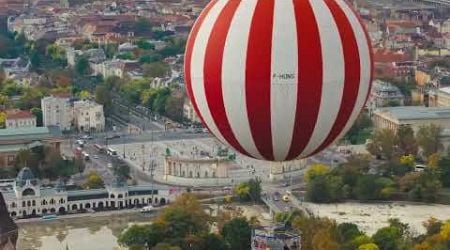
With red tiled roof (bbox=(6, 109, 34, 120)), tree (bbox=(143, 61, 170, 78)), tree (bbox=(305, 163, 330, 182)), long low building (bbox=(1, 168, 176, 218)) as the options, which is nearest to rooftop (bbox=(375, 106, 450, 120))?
tree (bbox=(305, 163, 330, 182))

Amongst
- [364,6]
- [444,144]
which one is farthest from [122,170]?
[364,6]

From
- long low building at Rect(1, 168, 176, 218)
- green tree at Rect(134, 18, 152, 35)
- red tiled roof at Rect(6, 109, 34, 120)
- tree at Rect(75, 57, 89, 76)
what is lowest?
long low building at Rect(1, 168, 176, 218)

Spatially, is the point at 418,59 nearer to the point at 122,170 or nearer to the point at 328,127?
the point at 122,170

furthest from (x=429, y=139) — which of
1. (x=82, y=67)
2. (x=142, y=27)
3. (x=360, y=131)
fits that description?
(x=142, y=27)

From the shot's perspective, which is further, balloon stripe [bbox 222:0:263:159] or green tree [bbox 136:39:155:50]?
green tree [bbox 136:39:155:50]

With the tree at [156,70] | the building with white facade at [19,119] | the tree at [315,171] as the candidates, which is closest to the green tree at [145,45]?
the tree at [156,70]

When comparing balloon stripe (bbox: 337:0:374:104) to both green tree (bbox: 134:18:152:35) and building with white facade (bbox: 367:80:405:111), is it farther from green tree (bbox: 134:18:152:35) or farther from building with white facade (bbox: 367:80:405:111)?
green tree (bbox: 134:18:152:35)

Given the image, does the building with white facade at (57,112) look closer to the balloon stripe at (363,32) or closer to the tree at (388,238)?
the tree at (388,238)
